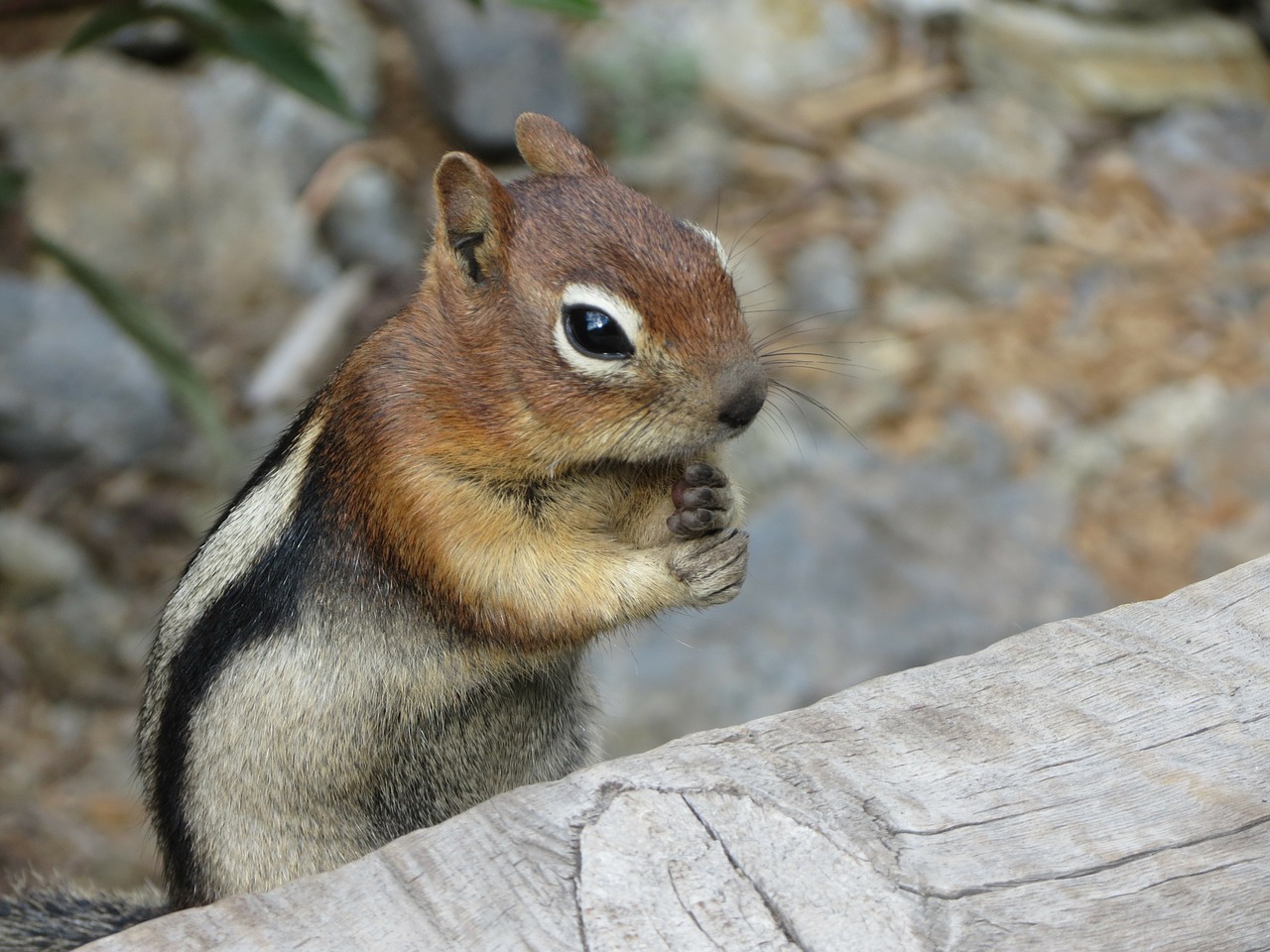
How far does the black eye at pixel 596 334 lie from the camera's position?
2365mm

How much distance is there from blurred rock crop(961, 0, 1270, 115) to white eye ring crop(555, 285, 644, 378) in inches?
194

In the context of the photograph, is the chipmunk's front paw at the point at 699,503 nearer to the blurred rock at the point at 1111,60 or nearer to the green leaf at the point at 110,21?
the green leaf at the point at 110,21

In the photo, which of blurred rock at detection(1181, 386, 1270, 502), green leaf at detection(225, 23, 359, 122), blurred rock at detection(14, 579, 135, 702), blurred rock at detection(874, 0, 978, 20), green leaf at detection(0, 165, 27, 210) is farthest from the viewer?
blurred rock at detection(874, 0, 978, 20)

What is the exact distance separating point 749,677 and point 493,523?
2.17m

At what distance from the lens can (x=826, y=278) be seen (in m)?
6.16

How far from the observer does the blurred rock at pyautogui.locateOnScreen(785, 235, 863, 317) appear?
6.12 meters

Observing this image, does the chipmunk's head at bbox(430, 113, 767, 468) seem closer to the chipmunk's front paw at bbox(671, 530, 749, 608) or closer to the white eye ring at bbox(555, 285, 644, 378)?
the white eye ring at bbox(555, 285, 644, 378)

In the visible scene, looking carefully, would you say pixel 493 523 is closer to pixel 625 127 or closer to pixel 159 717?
pixel 159 717

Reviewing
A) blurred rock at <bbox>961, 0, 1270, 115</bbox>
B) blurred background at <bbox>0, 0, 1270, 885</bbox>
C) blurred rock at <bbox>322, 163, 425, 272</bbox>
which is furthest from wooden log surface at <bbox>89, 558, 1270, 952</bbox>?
blurred rock at <bbox>961, 0, 1270, 115</bbox>

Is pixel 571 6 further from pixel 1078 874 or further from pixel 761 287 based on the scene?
pixel 1078 874

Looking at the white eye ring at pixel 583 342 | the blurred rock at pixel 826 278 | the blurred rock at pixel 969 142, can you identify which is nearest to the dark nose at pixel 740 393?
the white eye ring at pixel 583 342

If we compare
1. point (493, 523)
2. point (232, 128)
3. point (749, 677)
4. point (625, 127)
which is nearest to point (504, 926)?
point (493, 523)

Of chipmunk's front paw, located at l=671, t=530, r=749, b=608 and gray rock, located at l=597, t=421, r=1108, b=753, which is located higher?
chipmunk's front paw, located at l=671, t=530, r=749, b=608

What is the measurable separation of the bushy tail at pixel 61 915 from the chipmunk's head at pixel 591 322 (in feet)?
4.08
